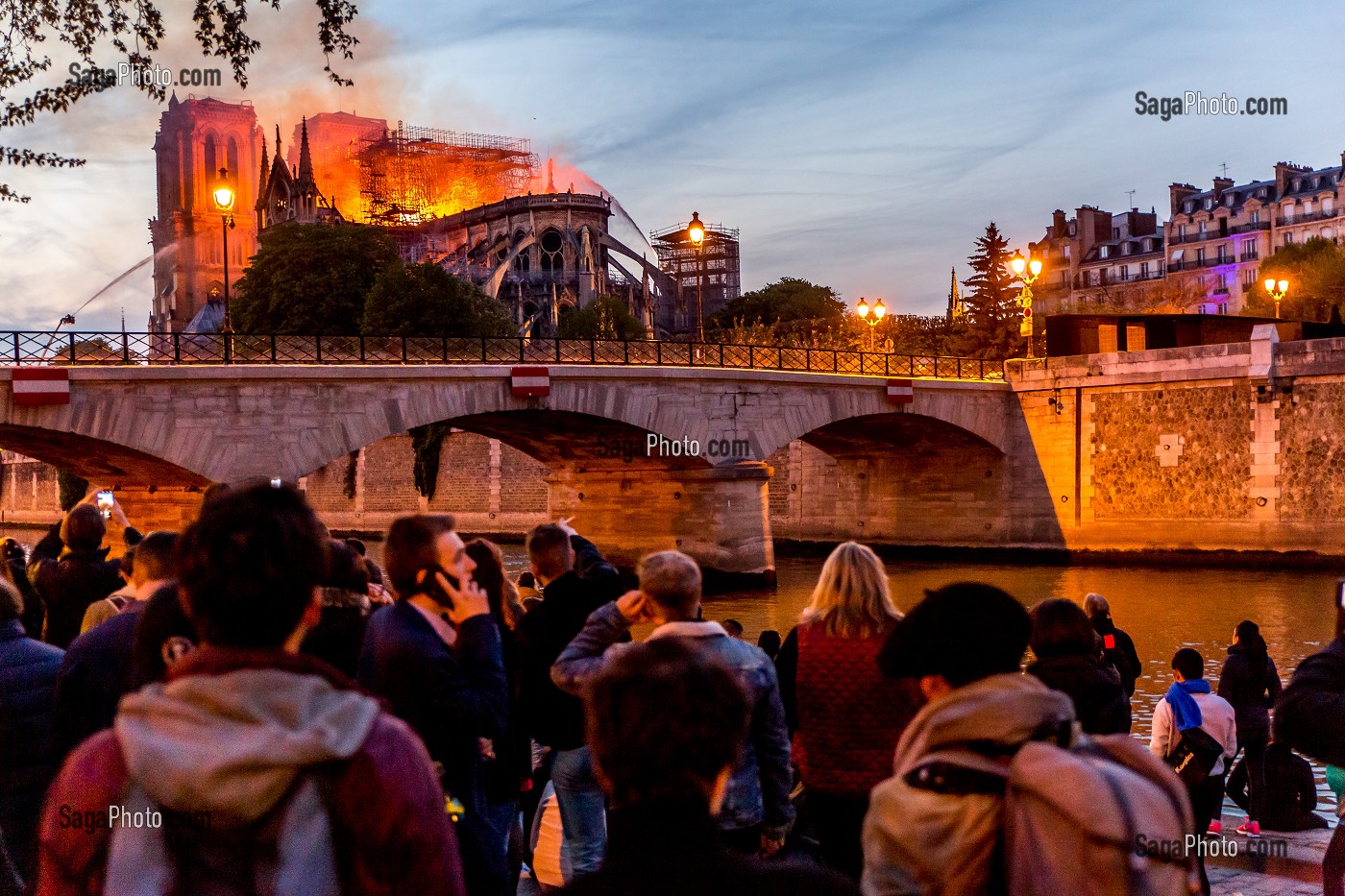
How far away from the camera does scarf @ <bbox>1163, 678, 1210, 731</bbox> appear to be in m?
6.10

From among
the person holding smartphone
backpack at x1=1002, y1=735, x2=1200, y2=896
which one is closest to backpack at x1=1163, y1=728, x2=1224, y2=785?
backpack at x1=1002, y1=735, x2=1200, y2=896

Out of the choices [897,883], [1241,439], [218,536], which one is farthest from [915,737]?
[1241,439]

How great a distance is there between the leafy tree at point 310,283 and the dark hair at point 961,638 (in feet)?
162

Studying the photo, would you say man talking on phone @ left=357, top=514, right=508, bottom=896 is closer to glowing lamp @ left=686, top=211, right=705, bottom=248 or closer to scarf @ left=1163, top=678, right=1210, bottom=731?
scarf @ left=1163, top=678, right=1210, bottom=731

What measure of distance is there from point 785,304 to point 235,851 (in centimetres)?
7625

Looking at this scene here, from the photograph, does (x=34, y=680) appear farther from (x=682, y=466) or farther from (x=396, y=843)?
(x=682, y=466)

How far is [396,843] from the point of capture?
2.15 meters

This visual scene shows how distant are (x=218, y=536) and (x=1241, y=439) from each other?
3053cm

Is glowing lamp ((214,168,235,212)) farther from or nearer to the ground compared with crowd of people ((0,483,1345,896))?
farther from the ground

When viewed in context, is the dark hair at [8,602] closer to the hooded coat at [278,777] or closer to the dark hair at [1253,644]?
the hooded coat at [278,777]

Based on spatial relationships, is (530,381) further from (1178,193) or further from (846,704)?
(1178,193)

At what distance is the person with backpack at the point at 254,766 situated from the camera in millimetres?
2100

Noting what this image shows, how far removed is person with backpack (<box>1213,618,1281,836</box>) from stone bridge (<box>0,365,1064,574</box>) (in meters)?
17.7

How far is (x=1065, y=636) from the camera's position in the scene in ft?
14.9
